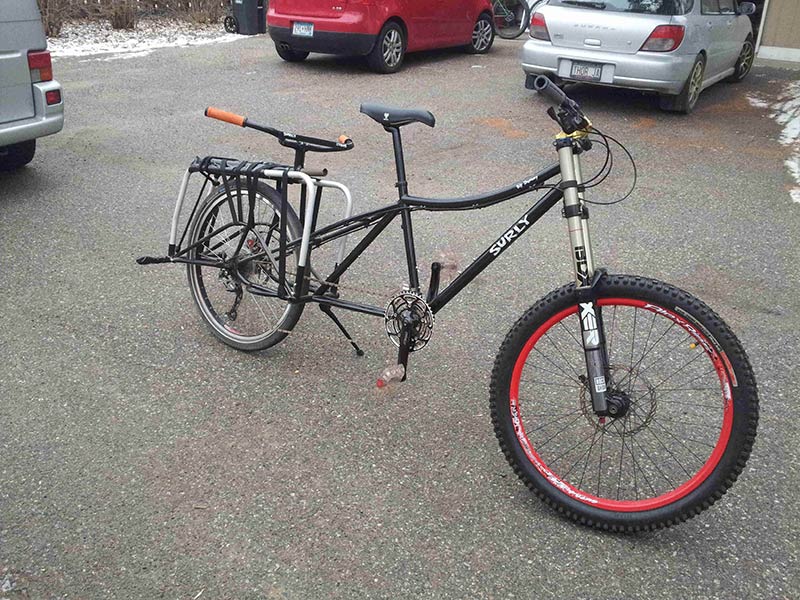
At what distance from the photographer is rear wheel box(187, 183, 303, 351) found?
385cm

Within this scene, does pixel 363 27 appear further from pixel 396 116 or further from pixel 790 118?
pixel 396 116

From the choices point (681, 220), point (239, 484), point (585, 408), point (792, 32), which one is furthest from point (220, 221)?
point (792, 32)

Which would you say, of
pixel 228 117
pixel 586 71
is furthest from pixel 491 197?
pixel 586 71

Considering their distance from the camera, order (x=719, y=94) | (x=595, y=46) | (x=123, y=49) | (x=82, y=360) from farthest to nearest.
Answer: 1. (x=123, y=49)
2. (x=719, y=94)
3. (x=595, y=46)
4. (x=82, y=360)

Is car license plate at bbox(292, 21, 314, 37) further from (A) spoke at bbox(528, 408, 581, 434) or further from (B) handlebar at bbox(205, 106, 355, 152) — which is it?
(A) spoke at bbox(528, 408, 581, 434)

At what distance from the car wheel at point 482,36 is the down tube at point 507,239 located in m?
10.6

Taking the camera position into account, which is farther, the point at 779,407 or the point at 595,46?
the point at 595,46

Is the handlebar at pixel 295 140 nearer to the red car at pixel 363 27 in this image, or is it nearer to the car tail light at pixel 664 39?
the car tail light at pixel 664 39

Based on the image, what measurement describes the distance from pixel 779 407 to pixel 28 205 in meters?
5.29

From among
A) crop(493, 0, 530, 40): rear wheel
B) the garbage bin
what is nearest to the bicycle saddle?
the garbage bin

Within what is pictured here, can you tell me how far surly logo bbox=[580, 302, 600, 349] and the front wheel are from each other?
0.02 metres

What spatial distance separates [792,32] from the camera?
13.8 m

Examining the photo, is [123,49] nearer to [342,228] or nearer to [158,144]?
[158,144]

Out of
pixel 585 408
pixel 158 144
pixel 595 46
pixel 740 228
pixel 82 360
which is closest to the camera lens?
pixel 585 408
